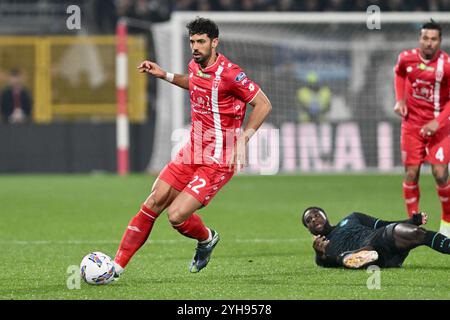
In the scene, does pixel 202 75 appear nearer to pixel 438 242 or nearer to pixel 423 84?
pixel 438 242

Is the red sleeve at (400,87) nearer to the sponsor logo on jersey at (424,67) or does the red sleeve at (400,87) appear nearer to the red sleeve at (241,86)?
the sponsor logo on jersey at (424,67)

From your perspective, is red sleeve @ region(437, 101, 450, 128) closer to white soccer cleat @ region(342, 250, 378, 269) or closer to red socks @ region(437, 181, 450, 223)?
red socks @ region(437, 181, 450, 223)

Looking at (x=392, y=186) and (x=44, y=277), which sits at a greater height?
(x=44, y=277)

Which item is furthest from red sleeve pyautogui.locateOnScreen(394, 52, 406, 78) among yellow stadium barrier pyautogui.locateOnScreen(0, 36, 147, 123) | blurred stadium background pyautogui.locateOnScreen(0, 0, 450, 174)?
yellow stadium barrier pyautogui.locateOnScreen(0, 36, 147, 123)

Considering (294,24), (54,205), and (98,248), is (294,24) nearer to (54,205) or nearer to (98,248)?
(54,205)

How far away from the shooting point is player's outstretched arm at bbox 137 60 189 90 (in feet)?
29.2

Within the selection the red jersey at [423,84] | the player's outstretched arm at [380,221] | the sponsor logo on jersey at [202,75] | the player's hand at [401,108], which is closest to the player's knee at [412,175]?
the red jersey at [423,84]

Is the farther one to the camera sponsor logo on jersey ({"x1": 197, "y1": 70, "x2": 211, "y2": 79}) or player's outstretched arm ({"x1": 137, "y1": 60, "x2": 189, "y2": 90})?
sponsor logo on jersey ({"x1": 197, "y1": 70, "x2": 211, "y2": 79})

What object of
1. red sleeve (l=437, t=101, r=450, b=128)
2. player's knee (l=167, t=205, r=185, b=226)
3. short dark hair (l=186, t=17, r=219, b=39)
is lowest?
player's knee (l=167, t=205, r=185, b=226)

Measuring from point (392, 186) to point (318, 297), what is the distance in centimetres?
1129

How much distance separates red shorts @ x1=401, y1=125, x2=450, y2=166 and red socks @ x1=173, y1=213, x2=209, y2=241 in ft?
11.3
